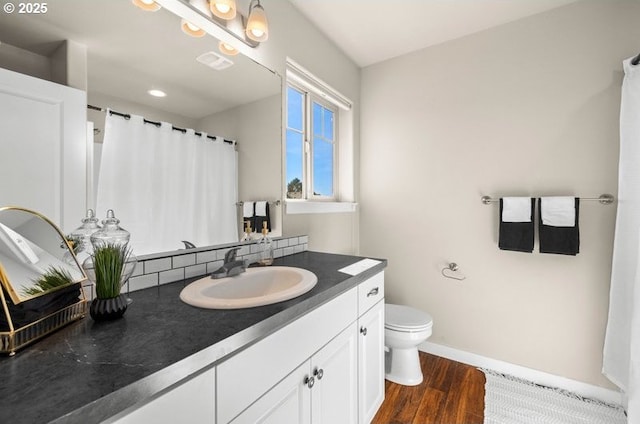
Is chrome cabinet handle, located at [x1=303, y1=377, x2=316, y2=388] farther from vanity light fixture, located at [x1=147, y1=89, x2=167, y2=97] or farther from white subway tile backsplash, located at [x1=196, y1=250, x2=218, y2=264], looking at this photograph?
vanity light fixture, located at [x1=147, y1=89, x2=167, y2=97]

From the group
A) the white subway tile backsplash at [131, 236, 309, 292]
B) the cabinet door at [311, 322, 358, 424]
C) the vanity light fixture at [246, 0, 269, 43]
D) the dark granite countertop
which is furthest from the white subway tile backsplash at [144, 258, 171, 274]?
the vanity light fixture at [246, 0, 269, 43]

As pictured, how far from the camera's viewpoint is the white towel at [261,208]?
1575mm

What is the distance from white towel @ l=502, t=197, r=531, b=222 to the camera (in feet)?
5.90

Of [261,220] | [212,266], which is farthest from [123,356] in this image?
[261,220]

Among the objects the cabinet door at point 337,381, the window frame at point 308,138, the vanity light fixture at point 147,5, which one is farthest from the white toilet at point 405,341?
the vanity light fixture at point 147,5

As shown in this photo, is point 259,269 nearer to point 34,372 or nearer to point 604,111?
point 34,372

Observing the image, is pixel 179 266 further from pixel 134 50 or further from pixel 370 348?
pixel 370 348

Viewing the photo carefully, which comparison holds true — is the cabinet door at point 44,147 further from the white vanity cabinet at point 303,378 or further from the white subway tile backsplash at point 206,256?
the white vanity cabinet at point 303,378

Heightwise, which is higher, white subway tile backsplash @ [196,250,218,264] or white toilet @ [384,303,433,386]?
white subway tile backsplash @ [196,250,218,264]

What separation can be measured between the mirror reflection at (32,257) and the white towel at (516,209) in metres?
2.22

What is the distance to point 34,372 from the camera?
0.50 metres

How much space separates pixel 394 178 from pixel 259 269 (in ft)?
5.09

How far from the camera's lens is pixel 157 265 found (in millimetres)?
1069

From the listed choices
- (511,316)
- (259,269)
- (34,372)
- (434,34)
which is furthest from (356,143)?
(34,372)
